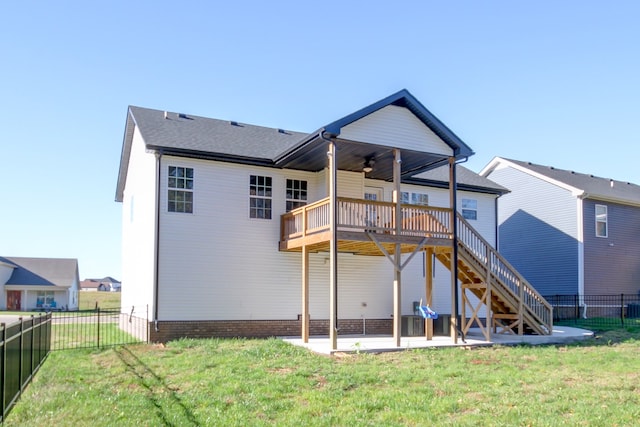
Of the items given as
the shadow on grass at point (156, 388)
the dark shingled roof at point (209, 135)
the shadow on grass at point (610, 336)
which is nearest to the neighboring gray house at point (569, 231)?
the shadow on grass at point (610, 336)

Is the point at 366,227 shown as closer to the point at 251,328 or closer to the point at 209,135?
the point at 251,328

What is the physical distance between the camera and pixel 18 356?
9.58 metres

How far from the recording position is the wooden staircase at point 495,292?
17094 millimetres

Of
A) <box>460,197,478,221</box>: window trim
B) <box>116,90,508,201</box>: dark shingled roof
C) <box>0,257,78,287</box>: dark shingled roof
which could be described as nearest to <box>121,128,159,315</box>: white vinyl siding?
<box>116,90,508,201</box>: dark shingled roof

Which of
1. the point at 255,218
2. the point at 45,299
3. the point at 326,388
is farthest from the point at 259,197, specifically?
the point at 45,299

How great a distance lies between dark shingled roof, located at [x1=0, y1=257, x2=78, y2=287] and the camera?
52.7m

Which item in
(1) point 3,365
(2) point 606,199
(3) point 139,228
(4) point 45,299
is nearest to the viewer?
(1) point 3,365

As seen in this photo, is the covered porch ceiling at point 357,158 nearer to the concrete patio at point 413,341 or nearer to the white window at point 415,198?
the white window at point 415,198

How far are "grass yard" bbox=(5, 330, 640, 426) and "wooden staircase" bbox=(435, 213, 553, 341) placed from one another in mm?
2983

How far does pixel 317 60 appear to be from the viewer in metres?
16.6

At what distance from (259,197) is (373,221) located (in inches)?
142

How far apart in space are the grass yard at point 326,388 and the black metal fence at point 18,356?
229 millimetres

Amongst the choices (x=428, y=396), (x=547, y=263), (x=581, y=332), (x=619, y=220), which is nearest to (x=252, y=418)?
(x=428, y=396)

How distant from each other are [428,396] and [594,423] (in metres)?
2.49
